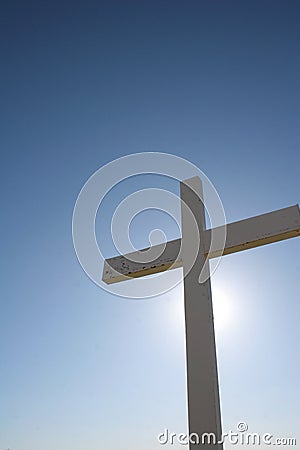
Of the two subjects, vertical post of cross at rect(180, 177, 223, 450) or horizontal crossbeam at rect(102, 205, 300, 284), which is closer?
vertical post of cross at rect(180, 177, 223, 450)

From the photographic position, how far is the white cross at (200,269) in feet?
4.40

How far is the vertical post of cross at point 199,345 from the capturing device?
131 centimetres

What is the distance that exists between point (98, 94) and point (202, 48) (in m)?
0.78

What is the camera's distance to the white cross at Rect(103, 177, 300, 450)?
4.40ft

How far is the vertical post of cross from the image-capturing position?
1.31 meters

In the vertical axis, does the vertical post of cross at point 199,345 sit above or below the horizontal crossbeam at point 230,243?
below

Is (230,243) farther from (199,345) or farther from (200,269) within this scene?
(199,345)

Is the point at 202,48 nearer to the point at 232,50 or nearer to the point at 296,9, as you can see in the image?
the point at 232,50

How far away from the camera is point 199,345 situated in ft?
4.77

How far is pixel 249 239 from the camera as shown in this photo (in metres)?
1.67

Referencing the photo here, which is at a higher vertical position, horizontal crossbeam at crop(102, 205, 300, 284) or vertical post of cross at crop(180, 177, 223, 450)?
horizontal crossbeam at crop(102, 205, 300, 284)

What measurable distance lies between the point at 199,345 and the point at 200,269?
34cm

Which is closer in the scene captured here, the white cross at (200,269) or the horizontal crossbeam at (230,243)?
the white cross at (200,269)

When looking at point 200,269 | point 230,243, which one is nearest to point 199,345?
point 200,269
